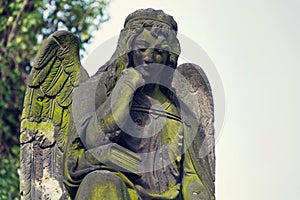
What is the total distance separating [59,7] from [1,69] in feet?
4.23

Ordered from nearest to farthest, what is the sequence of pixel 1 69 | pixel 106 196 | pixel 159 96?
1. pixel 106 196
2. pixel 159 96
3. pixel 1 69

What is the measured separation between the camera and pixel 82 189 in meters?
11.3

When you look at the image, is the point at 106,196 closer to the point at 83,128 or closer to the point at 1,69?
the point at 83,128

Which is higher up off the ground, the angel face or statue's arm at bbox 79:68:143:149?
the angel face

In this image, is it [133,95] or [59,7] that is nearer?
[133,95]

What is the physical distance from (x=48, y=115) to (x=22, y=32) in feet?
25.8

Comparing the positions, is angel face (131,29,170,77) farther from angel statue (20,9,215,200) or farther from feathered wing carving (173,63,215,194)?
feathered wing carving (173,63,215,194)

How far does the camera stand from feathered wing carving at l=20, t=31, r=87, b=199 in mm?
12383

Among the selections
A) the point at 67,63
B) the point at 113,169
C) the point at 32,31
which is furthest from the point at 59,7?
the point at 113,169

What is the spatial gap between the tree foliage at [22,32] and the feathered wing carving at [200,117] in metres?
7.17

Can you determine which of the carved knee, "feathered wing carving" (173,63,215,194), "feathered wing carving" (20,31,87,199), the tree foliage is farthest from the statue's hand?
the tree foliage

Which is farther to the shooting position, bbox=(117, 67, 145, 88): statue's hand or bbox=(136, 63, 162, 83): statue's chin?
bbox=(136, 63, 162, 83): statue's chin

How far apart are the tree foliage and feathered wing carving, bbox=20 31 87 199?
23.1 feet

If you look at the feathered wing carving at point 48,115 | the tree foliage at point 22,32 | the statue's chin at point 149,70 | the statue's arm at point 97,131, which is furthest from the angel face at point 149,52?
the tree foliage at point 22,32
